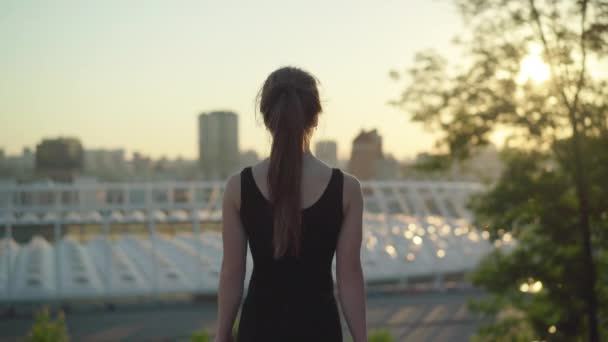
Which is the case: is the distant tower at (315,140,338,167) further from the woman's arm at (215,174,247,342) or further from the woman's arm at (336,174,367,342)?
the woman's arm at (215,174,247,342)

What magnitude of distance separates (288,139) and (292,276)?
489 millimetres

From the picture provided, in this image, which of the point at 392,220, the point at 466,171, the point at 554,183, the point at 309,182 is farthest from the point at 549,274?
the point at 392,220

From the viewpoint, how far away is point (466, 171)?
12.8 m

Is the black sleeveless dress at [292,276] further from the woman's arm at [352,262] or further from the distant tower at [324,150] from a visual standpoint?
the distant tower at [324,150]

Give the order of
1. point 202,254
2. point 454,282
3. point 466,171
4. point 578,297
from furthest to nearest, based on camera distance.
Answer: point 454,282, point 202,254, point 466,171, point 578,297

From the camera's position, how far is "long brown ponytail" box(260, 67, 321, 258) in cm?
294

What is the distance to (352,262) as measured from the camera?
3062 mm

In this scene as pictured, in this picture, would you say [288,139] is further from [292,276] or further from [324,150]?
[324,150]

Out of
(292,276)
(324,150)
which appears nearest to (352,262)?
(292,276)

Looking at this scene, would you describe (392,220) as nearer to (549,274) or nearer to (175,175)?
(175,175)

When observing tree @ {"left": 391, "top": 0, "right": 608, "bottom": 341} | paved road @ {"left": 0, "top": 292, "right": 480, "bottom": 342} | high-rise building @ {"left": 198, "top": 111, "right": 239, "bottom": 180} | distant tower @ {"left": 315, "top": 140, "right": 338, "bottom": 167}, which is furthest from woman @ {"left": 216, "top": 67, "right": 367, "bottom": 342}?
high-rise building @ {"left": 198, "top": 111, "right": 239, "bottom": 180}

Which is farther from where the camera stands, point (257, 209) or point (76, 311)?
point (76, 311)

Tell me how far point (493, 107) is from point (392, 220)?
115ft

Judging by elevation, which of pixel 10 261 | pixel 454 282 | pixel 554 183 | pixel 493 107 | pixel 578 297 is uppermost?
pixel 493 107
